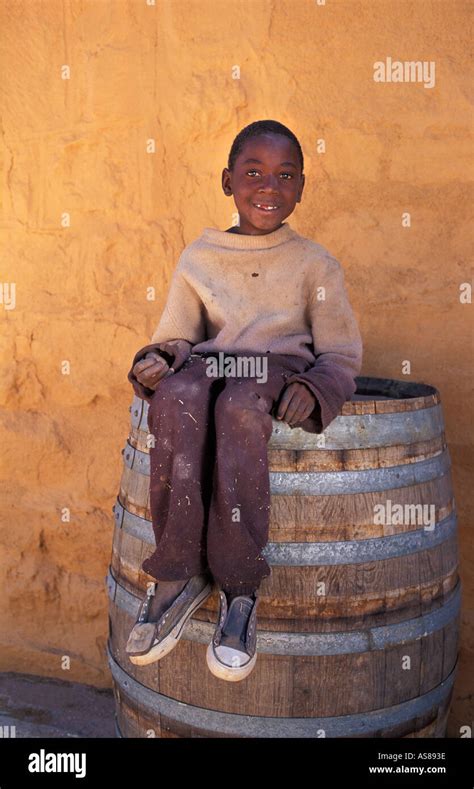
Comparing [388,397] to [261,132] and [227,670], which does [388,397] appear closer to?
[261,132]

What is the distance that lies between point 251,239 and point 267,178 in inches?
6.2

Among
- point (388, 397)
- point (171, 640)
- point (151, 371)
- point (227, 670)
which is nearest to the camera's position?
point (227, 670)

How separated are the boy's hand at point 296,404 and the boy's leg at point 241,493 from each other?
0.04m

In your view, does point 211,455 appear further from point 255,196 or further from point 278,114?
point 278,114

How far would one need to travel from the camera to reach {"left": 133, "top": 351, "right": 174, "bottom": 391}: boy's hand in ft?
5.29

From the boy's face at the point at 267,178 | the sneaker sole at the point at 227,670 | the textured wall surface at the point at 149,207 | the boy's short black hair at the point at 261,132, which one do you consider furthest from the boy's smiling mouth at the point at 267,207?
the sneaker sole at the point at 227,670

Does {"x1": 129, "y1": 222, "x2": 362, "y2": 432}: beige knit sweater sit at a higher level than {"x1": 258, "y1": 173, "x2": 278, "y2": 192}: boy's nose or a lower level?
lower

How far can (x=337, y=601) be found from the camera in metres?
1.55

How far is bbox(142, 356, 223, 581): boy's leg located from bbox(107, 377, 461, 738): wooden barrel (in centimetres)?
14

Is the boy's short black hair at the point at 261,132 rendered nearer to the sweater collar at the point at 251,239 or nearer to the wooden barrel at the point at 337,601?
the sweater collar at the point at 251,239

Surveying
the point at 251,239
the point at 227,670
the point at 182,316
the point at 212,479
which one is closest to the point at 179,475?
the point at 212,479

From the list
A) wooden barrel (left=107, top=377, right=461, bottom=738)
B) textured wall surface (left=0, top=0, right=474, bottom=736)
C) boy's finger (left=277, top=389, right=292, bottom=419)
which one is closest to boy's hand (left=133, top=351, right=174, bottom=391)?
wooden barrel (left=107, top=377, right=461, bottom=738)

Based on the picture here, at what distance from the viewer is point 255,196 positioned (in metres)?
1.77

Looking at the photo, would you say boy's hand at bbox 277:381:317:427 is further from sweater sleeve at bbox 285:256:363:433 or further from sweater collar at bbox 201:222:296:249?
sweater collar at bbox 201:222:296:249
